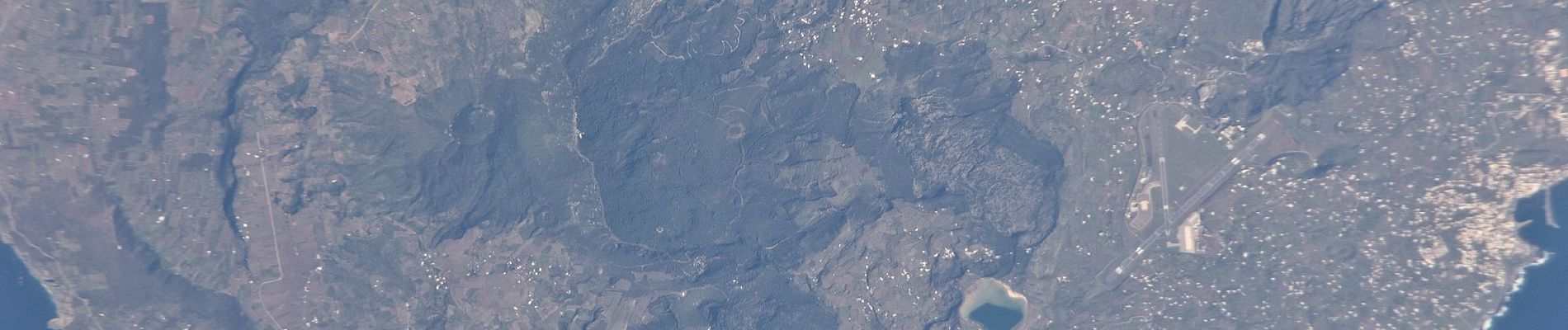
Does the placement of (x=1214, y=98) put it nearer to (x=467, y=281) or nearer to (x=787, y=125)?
(x=787, y=125)

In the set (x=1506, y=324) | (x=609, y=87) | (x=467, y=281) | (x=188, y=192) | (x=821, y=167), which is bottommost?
(x=1506, y=324)

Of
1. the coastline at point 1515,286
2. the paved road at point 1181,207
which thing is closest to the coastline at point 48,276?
the paved road at point 1181,207

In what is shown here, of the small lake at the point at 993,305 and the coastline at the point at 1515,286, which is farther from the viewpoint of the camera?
the small lake at the point at 993,305

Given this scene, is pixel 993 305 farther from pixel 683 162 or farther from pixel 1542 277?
pixel 1542 277

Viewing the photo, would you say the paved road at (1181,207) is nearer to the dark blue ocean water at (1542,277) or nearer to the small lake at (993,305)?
the small lake at (993,305)

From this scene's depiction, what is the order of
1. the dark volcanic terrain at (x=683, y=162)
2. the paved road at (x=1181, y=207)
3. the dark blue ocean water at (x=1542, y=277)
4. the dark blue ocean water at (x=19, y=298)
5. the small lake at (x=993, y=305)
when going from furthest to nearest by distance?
1. the small lake at (x=993, y=305)
2. the dark blue ocean water at (x=19, y=298)
3. the dark volcanic terrain at (x=683, y=162)
4. the paved road at (x=1181, y=207)
5. the dark blue ocean water at (x=1542, y=277)

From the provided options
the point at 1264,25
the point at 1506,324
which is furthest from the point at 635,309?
the point at 1506,324

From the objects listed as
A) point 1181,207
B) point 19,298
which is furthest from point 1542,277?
point 19,298
